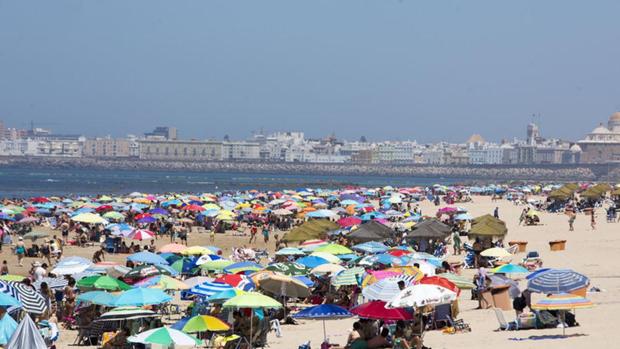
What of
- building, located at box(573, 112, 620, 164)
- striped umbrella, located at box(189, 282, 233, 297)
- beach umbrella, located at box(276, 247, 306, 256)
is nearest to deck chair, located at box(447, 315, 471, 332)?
striped umbrella, located at box(189, 282, 233, 297)

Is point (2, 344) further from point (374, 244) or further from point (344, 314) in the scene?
point (374, 244)

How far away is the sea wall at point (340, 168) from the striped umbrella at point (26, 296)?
157072 mm

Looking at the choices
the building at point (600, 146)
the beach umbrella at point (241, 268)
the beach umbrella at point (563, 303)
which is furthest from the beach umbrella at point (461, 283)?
the building at point (600, 146)

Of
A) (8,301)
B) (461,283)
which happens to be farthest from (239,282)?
(8,301)

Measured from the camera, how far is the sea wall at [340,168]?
171 meters

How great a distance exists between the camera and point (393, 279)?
Answer: 12.1m

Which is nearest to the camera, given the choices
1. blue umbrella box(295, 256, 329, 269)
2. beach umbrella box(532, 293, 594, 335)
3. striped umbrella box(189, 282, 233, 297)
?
beach umbrella box(532, 293, 594, 335)

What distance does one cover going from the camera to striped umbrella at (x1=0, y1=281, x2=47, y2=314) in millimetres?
11938

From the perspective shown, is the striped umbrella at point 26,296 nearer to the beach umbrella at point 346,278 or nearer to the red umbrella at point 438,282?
the beach umbrella at point 346,278

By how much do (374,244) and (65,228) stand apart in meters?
11.0

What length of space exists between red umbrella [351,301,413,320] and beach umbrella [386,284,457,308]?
0.26ft

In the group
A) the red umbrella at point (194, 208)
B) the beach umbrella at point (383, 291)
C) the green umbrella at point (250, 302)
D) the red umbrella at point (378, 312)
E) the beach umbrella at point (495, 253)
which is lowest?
the red umbrella at point (194, 208)

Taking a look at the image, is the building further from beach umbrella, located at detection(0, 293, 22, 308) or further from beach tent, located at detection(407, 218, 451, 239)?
beach umbrella, located at detection(0, 293, 22, 308)

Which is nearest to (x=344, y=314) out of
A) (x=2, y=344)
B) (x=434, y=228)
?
(x=2, y=344)
